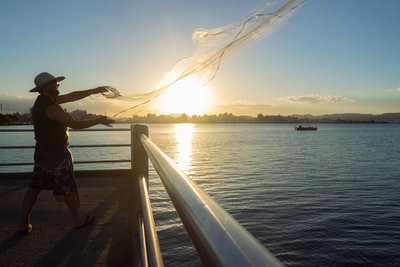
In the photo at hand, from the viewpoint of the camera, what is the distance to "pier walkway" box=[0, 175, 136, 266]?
3.67 meters

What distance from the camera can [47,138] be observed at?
4598 mm

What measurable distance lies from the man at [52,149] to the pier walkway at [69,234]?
0.85 ft

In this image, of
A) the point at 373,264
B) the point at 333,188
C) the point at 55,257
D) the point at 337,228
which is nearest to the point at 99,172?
the point at 55,257

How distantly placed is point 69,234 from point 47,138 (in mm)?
1298

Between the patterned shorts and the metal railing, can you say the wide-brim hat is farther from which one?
the metal railing

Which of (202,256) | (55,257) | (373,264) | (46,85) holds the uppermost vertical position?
(46,85)

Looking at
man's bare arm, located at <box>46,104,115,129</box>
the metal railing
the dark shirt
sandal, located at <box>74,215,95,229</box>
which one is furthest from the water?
the metal railing

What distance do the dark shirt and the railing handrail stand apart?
3942 millimetres

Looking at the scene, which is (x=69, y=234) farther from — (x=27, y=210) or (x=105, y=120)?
(x=105, y=120)

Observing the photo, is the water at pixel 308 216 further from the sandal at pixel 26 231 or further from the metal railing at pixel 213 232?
the metal railing at pixel 213 232

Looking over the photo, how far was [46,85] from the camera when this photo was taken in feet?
14.9

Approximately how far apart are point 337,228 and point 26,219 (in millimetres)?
15580

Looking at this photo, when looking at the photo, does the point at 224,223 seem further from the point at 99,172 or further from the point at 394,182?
the point at 394,182

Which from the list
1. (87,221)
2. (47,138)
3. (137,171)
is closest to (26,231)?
(87,221)
